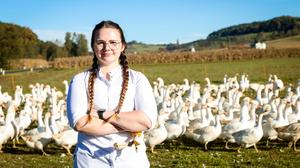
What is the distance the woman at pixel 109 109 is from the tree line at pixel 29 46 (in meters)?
60.4

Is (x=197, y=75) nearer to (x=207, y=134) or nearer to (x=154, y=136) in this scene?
(x=207, y=134)

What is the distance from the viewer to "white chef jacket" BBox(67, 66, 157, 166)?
10.9ft

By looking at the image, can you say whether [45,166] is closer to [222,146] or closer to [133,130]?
[222,146]

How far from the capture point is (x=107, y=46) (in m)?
3.39

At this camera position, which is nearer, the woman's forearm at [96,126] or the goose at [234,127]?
the woman's forearm at [96,126]

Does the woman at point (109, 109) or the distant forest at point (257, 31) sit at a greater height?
the distant forest at point (257, 31)

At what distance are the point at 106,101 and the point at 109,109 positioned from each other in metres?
0.06

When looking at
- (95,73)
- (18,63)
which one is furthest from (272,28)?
(95,73)

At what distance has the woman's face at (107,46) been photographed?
3.40 meters

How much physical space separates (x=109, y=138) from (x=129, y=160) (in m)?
0.22

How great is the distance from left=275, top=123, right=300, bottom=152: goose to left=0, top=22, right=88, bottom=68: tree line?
54.2 metres

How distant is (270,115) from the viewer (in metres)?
13.7

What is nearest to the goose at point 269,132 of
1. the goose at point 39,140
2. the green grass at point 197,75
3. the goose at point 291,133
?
the goose at point 291,133

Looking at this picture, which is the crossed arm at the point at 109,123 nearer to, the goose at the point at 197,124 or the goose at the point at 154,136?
the goose at the point at 154,136
